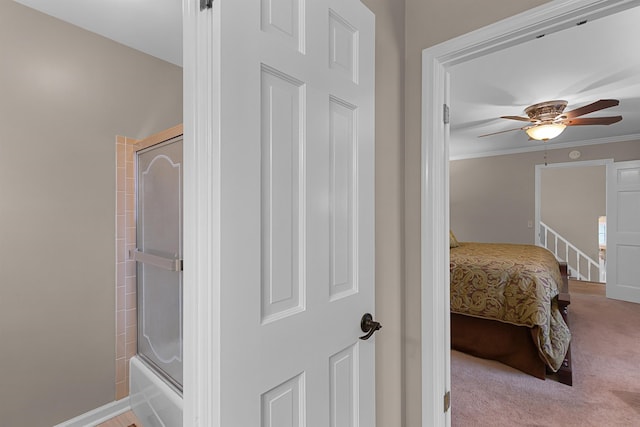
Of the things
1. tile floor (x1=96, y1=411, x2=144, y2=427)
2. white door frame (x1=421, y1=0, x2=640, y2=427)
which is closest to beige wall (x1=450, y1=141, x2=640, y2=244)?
white door frame (x1=421, y1=0, x2=640, y2=427)

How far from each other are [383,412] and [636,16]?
8.68 ft

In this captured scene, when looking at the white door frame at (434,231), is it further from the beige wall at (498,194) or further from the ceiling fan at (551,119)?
the beige wall at (498,194)

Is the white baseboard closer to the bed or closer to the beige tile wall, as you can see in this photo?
the beige tile wall

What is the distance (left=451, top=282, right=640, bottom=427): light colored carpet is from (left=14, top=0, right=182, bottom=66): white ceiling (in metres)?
3.11

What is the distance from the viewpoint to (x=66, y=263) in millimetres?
1873

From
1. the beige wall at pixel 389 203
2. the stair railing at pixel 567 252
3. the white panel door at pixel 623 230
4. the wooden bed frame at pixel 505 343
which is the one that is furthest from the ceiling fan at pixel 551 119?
the stair railing at pixel 567 252

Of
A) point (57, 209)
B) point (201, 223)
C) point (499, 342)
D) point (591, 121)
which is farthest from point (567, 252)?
point (57, 209)

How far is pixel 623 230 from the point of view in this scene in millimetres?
4422

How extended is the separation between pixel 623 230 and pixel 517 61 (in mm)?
3771

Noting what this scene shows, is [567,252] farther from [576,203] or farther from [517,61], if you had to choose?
[517,61]

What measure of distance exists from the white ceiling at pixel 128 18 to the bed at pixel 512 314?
3027mm

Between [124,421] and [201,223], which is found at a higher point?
[201,223]

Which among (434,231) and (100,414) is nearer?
(434,231)

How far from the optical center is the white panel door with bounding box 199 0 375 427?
2.28 ft
